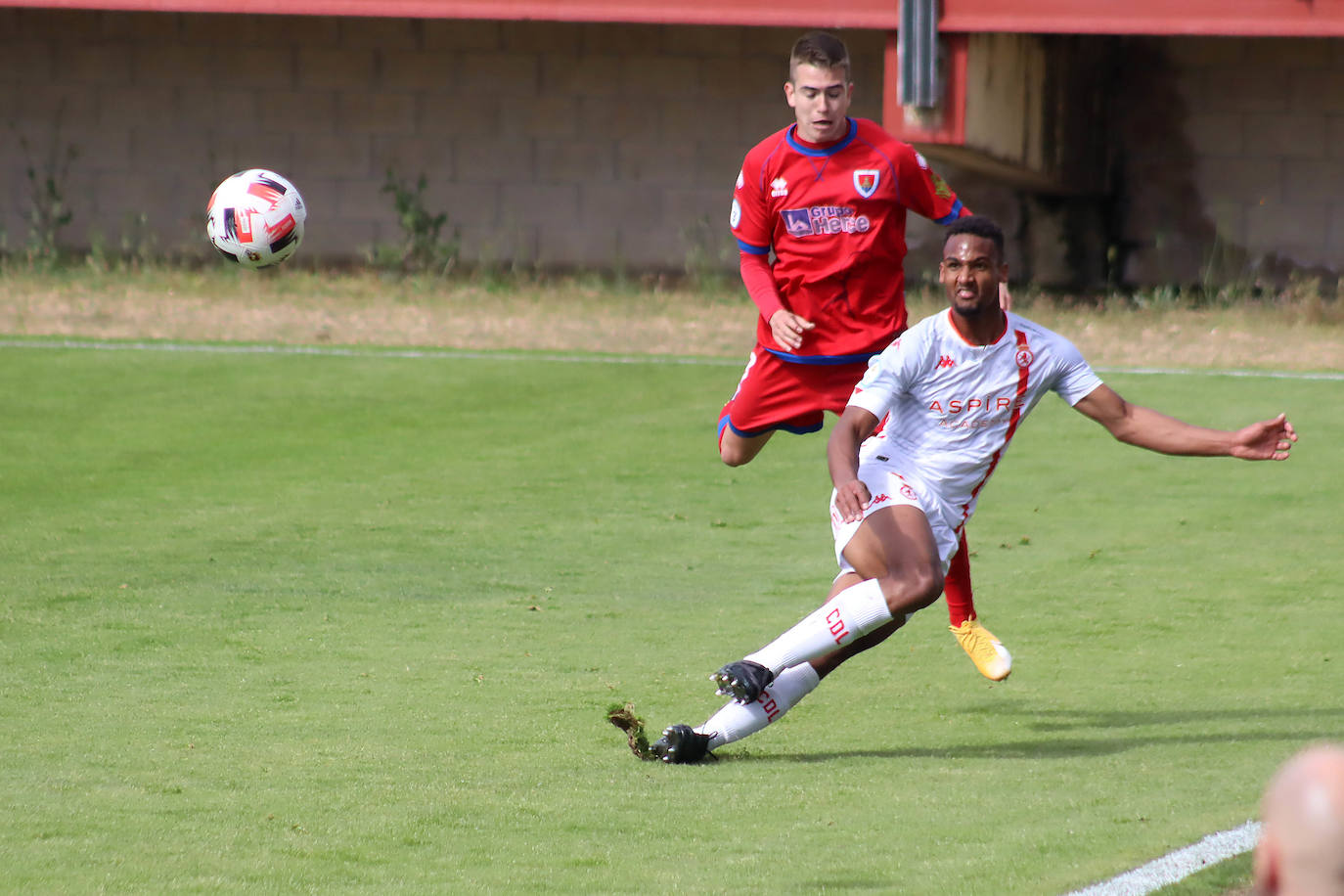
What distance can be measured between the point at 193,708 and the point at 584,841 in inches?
75.2

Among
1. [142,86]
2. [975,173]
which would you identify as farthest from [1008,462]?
[142,86]

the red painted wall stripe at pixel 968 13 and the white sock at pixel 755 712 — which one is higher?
the red painted wall stripe at pixel 968 13

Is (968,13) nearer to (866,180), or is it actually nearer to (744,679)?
(866,180)

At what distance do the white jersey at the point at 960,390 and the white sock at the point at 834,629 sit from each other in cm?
44

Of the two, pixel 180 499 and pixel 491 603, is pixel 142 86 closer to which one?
pixel 180 499

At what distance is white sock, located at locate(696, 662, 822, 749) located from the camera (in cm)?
525

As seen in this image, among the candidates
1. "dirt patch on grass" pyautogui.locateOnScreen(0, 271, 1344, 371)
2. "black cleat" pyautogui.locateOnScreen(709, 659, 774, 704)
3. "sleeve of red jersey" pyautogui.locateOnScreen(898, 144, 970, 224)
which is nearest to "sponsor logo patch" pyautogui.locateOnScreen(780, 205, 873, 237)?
"sleeve of red jersey" pyautogui.locateOnScreen(898, 144, 970, 224)

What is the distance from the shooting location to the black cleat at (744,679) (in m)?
5.05

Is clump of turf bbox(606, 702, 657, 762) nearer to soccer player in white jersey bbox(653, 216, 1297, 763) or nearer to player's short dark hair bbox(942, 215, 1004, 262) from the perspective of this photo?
soccer player in white jersey bbox(653, 216, 1297, 763)

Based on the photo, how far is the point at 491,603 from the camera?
7539 millimetres

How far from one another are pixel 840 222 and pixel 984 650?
64.9 inches

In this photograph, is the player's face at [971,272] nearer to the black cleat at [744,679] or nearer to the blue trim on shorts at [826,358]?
the blue trim on shorts at [826,358]

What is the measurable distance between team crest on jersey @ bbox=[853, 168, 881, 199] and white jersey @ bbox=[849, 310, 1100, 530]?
3.41ft

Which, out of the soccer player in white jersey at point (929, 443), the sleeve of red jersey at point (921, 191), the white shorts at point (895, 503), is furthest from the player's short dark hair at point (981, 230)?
the sleeve of red jersey at point (921, 191)
